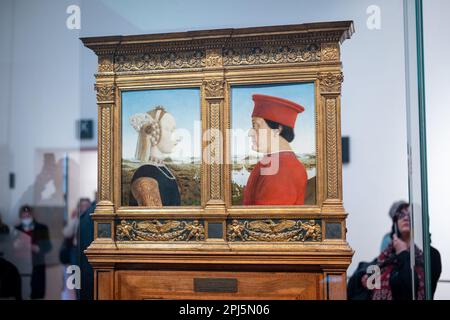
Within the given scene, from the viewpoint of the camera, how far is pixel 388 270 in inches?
118

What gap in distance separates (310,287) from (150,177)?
0.91m

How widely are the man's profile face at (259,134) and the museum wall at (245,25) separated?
37 cm

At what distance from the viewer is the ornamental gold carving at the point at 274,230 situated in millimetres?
3000

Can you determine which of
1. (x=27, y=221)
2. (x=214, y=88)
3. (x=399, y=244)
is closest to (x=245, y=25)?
(x=214, y=88)

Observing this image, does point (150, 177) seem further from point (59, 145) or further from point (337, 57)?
point (337, 57)

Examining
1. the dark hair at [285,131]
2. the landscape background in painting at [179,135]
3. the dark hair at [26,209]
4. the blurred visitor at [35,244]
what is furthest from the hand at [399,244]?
the dark hair at [26,209]

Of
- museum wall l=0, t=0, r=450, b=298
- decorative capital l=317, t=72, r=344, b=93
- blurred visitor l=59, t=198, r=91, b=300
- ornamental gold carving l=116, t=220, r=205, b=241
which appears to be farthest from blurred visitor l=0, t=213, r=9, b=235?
decorative capital l=317, t=72, r=344, b=93

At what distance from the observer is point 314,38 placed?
3.03 metres

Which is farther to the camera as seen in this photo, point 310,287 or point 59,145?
point 59,145

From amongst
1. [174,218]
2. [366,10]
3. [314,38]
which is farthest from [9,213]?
[366,10]

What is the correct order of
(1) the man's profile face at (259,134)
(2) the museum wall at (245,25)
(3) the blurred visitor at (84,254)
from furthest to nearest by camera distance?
(3) the blurred visitor at (84,254)
(1) the man's profile face at (259,134)
(2) the museum wall at (245,25)

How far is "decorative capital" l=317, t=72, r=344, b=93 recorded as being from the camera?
2.99 metres

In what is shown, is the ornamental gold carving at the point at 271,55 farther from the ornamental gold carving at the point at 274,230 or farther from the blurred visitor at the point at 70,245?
the blurred visitor at the point at 70,245

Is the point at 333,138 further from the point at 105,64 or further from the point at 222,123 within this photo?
the point at 105,64
